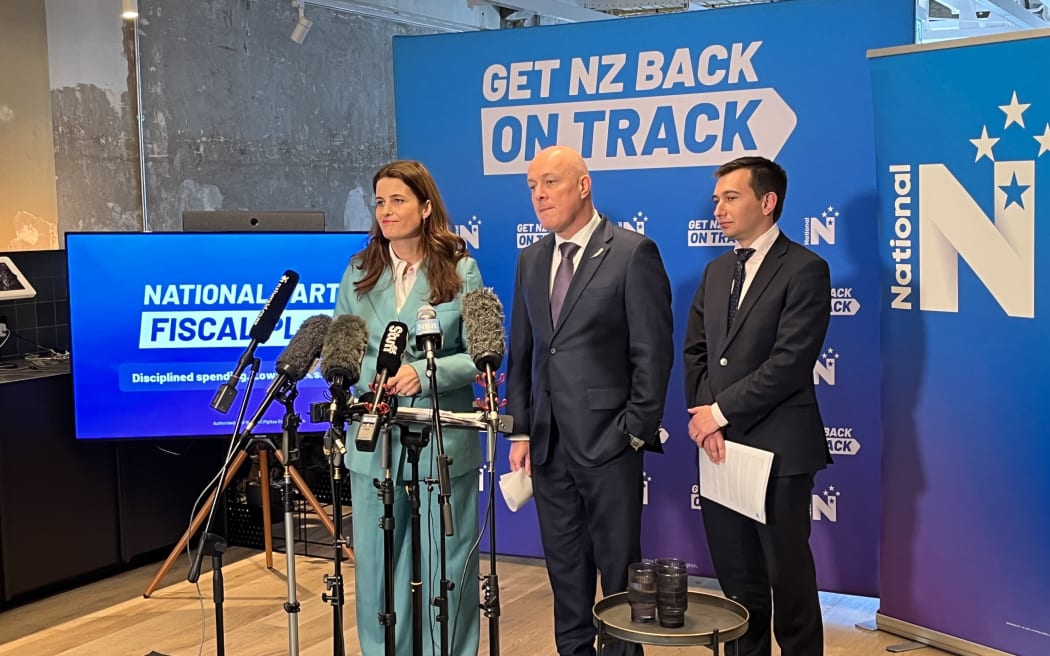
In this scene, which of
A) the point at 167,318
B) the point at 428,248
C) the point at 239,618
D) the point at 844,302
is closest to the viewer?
the point at 428,248

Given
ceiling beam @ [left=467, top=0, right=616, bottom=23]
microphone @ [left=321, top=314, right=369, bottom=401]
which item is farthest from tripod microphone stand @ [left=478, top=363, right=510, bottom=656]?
ceiling beam @ [left=467, top=0, right=616, bottom=23]

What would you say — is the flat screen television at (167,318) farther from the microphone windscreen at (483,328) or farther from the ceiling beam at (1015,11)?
the ceiling beam at (1015,11)

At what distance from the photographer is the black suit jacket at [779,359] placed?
3.46 metres

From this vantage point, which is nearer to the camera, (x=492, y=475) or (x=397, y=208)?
(x=492, y=475)

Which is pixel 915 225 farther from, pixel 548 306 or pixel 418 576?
pixel 418 576

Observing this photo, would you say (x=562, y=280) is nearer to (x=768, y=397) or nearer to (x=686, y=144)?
(x=768, y=397)

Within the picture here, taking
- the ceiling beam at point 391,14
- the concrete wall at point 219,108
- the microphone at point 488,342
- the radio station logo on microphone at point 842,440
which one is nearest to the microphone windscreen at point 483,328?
the microphone at point 488,342

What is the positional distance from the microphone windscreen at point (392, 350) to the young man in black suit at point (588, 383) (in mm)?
899

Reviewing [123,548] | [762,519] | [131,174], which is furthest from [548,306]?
[131,174]

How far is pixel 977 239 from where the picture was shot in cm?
379

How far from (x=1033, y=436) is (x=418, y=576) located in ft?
7.12

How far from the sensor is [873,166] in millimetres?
4266

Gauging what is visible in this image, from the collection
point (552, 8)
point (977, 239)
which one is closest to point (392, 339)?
point (977, 239)

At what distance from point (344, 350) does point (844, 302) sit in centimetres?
230
